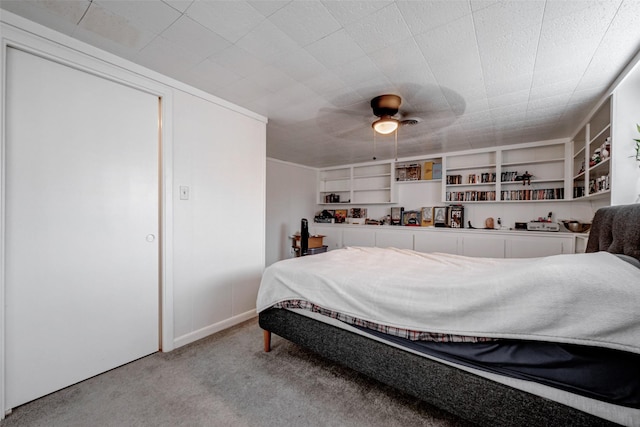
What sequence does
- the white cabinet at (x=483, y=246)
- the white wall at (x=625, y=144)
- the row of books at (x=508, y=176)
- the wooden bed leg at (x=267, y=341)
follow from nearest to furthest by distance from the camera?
the white wall at (x=625, y=144) → the wooden bed leg at (x=267, y=341) → the white cabinet at (x=483, y=246) → the row of books at (x=508, y=176)

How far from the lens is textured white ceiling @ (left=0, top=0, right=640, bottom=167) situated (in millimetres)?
1387

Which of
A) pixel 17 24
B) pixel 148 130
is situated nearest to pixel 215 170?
pixel 148 130

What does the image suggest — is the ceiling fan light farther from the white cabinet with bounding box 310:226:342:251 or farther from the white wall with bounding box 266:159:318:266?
the white cabinet with bounding box 310:226:342:251

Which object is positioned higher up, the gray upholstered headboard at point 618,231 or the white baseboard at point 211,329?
the gray upholstered headboard at point 618,231

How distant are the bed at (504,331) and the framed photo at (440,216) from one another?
2.65 metres

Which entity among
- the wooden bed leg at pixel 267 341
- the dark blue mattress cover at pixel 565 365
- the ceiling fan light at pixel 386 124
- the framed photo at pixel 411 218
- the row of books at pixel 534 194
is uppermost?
the ceiling fan light at pixel 386 124

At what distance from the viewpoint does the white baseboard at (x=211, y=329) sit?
7.35ft

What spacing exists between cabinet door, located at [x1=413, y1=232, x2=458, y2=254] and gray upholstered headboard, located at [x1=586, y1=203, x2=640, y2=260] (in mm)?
2233

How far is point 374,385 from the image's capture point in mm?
1713

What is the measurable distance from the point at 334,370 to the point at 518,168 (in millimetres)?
4115

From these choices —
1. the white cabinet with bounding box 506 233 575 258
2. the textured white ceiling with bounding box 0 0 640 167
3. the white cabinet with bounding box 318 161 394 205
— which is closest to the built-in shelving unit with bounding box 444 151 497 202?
the white cabinet with bounding box 506 233 575 258

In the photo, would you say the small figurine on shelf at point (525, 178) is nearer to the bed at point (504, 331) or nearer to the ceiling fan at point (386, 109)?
the bed at point (504, 331)

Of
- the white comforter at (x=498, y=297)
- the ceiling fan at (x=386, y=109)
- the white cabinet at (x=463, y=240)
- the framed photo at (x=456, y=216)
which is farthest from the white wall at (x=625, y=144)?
the framed photo at (x=456, y=216)

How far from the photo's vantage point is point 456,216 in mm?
4379
